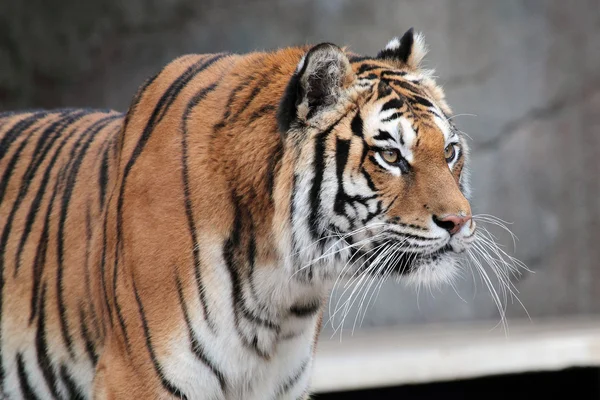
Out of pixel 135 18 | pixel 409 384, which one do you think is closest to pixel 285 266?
pixel 409 384

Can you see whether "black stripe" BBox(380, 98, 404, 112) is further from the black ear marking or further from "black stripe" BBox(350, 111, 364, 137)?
the black ear marking

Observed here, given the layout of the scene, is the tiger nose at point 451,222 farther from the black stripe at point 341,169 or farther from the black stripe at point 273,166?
the black stripe at point 273,166

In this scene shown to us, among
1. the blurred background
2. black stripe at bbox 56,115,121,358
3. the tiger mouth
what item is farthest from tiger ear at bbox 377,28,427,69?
the blurred background

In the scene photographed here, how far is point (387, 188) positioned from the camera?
6.63 feet

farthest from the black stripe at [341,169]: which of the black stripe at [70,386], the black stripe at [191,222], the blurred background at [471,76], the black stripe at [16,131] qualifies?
the blurred background at [471,76]

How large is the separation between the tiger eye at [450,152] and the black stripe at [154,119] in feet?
2.18

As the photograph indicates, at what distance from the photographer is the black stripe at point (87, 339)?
2.30 metres

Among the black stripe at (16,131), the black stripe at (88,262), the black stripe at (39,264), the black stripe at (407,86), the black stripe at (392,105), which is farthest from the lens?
the black stripe at (16,131)

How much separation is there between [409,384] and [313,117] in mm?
1804

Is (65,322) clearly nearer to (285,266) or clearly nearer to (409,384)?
(285,266)

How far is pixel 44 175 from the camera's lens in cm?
262

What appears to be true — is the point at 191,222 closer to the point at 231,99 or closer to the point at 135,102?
the point at 231,99

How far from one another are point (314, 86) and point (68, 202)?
83 cm

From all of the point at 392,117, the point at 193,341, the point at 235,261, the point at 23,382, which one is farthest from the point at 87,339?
the point at 392,117
